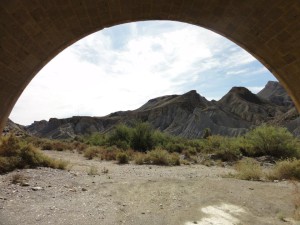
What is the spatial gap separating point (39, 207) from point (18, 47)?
20.0ft

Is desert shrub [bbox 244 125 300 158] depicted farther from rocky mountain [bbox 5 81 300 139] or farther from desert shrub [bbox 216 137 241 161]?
rocky mountain [bbox 5 81 300 139]

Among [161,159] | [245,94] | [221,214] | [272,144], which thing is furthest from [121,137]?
[245,94]

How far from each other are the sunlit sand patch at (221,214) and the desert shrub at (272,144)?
12.6 meters

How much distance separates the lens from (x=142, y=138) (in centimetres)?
2869

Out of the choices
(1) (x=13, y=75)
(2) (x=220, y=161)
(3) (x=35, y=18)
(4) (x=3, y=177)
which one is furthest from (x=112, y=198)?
(2) (x=220, y=161)

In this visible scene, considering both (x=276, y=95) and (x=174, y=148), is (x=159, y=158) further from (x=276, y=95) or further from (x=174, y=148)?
(x=276, y=95)

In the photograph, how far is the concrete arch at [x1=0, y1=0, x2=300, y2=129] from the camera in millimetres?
3781

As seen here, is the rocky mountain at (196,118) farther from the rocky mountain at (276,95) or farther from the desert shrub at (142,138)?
the desert shrub at (142,138)

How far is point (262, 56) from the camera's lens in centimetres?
487

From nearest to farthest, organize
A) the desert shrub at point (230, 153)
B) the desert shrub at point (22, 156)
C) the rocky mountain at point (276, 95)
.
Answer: the desert shrub at point (22, 156) → the desert shrub at point (230, 153) → the rocky mountain at point (276, 95)

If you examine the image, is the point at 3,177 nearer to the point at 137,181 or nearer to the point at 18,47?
the point at 137,181

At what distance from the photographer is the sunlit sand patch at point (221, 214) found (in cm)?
784

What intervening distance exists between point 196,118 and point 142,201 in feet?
A: 175

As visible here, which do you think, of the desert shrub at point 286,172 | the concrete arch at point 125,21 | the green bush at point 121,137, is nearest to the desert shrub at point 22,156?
the desert shrub at point 286,172
